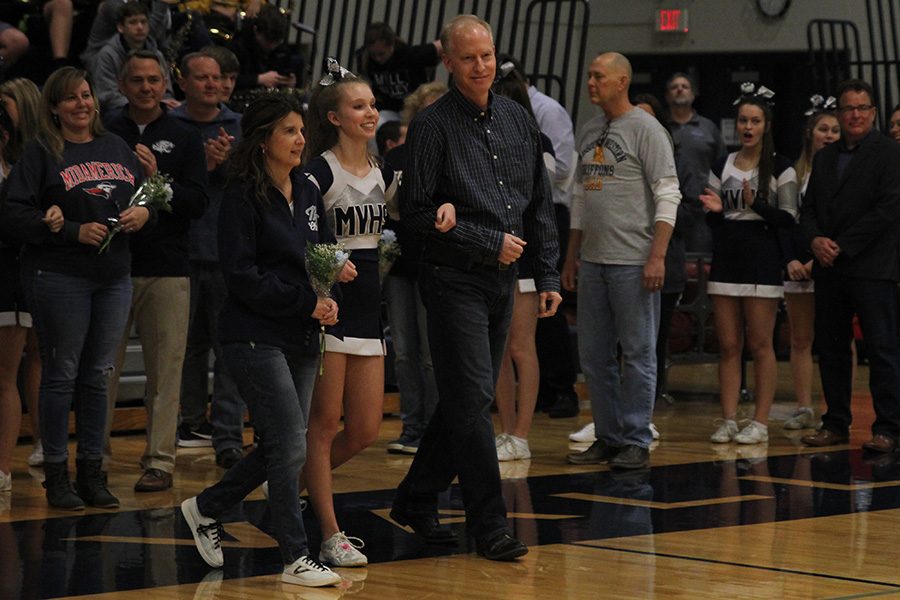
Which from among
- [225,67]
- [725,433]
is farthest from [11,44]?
[725,433]

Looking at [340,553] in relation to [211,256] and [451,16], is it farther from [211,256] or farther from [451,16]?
[451,16]

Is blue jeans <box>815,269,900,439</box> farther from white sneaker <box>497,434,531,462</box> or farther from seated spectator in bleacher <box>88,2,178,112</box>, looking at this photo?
seated spectator in bleacher <box>88,2,178,112</box>

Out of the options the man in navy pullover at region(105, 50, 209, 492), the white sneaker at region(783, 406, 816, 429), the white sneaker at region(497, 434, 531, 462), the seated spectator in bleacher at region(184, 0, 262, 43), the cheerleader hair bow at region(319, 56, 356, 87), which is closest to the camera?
the cheerleader hair bow at region(319, 56, 356, 87)

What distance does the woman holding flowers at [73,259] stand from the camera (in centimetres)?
581

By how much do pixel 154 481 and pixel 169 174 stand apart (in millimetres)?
1271

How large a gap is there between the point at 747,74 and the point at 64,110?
405 inches

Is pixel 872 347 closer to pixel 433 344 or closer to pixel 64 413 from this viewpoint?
pixel 433 344

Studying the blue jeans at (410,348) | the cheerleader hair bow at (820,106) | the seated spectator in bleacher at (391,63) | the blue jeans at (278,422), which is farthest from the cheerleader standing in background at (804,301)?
the blue jeans at (278,422)

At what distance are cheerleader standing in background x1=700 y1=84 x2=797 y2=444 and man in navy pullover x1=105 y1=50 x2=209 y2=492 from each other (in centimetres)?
271

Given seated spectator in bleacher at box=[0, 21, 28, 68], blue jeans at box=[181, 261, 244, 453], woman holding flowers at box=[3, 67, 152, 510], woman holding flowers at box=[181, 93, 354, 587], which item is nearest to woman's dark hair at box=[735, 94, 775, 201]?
blue jeans at box=[181, 261, 244, 453]

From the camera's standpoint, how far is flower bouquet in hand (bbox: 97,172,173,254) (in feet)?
19.3

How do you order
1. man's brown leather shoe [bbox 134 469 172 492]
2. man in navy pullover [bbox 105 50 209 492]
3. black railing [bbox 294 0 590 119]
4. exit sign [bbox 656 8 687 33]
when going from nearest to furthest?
1. man's brown leather shoe [bbox 134 469 172 492]
2. man in navy pullover [bbox 105 50 209 492]
3. black railing [bbox 294 0 590 119]
4. exit sign [bbox 656 8 687 33]

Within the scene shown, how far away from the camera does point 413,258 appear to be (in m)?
7.35

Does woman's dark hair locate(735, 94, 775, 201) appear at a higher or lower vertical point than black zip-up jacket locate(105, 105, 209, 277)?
higher
